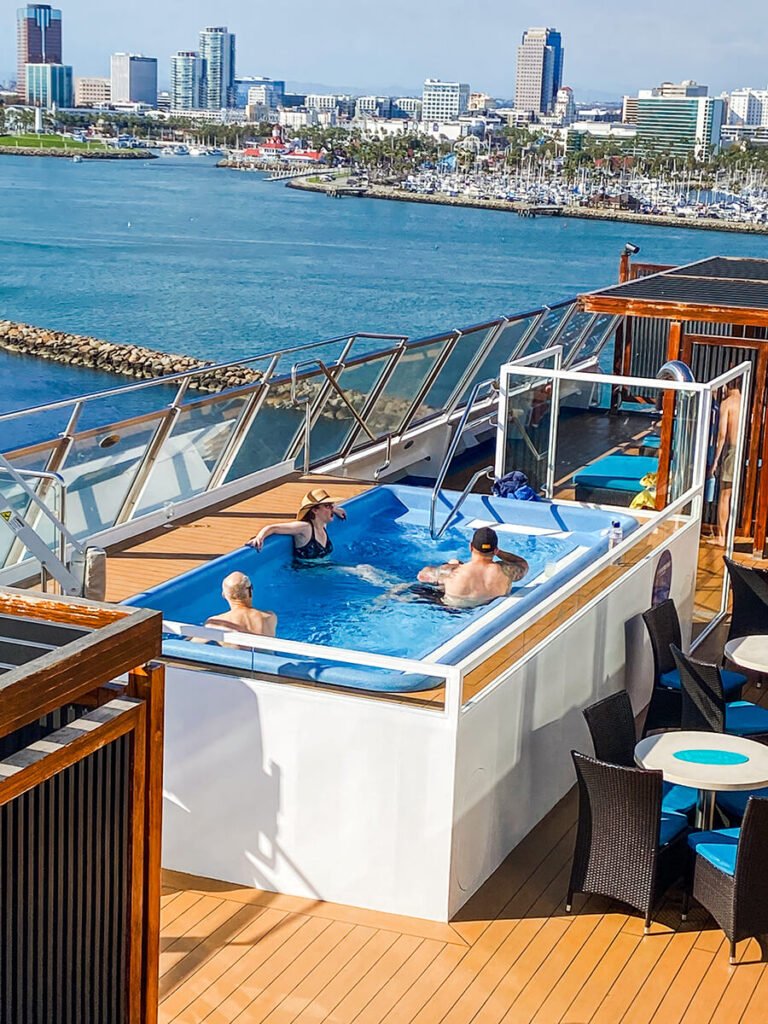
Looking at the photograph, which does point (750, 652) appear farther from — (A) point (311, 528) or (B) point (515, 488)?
(A) point (311, 528)

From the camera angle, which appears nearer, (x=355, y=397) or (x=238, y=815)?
(x=238, y=815)

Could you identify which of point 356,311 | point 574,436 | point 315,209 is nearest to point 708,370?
point 574,436

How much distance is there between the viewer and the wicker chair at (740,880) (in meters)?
5.21

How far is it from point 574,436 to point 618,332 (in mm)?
6521

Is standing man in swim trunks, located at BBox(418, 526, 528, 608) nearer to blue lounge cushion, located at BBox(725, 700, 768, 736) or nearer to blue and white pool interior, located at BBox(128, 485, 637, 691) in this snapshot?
blue and white pool interior, located at BBox(128, 485, 637, 691)

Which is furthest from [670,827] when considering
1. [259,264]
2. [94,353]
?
[259,264]

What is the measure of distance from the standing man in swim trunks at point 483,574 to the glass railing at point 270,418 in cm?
213

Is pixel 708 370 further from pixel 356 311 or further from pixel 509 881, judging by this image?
pixel 356 311

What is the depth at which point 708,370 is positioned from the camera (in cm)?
1130

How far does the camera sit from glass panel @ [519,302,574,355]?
14.9 m

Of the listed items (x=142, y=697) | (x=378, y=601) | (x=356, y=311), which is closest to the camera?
(x=142, y=697)

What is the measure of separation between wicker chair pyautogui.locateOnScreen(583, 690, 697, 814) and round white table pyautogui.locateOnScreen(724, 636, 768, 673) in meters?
1.22

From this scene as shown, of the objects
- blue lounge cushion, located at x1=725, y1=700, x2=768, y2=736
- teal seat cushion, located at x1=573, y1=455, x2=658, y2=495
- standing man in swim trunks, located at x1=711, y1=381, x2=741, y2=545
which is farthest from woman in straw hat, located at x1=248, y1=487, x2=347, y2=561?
blue lounge cushion, located at x1=725, y1=700, x2=768, y2=736

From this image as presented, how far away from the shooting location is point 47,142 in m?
167
